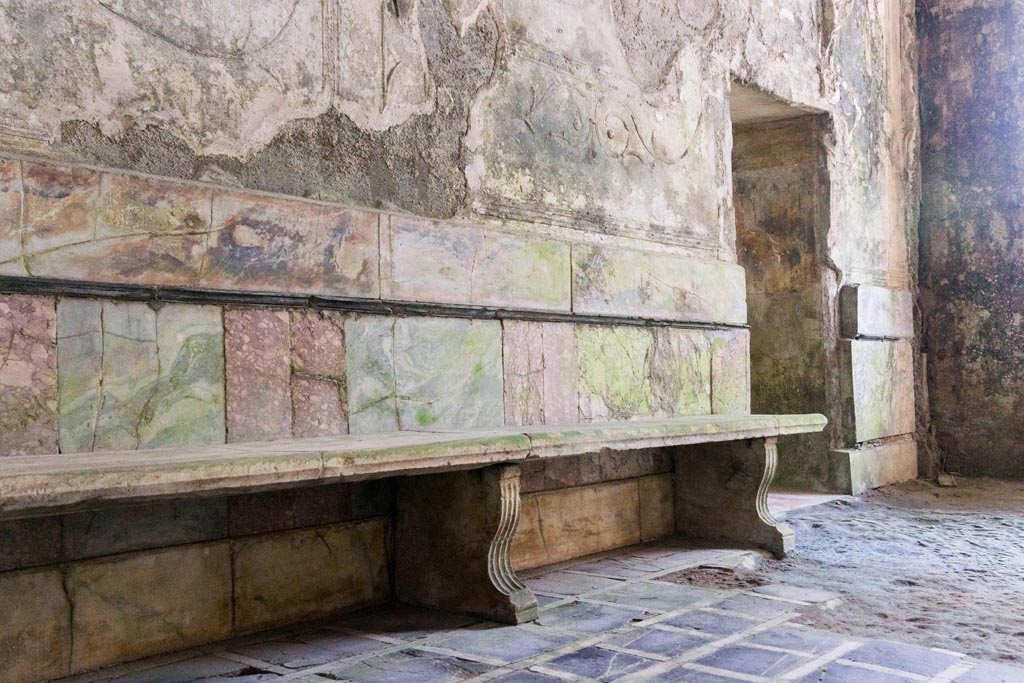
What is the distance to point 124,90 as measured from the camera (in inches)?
121

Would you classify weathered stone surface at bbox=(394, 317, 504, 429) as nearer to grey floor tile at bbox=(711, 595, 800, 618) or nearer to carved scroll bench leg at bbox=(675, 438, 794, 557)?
grey floor tile at bbox=(711, 595, 800, 618)

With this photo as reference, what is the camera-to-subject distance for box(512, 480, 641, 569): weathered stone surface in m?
4.46

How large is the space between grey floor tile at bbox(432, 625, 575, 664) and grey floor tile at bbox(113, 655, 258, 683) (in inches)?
27.0

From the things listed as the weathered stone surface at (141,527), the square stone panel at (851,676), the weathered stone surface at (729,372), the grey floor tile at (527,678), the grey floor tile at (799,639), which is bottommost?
the grey floor tile at (799,639)

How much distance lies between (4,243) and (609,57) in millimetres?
3386

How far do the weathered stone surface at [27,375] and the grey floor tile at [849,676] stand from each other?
2425mm

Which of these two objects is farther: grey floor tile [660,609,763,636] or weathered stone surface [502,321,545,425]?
weathered stone surface [502,321,545,425]

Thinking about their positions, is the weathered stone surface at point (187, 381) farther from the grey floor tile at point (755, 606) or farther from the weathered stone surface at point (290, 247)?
the grey floor tile at point (755, 606)

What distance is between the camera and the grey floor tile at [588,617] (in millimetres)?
3430

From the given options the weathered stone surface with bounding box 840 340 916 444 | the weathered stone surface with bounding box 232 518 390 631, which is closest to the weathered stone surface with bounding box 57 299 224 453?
the weathered stone surface with bounding box 232 518 390 631

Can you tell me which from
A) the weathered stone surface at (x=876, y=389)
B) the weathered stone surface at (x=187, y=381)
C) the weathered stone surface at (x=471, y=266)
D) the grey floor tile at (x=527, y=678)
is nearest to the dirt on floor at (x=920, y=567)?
the weathered stone surface at (x=876, y=389)

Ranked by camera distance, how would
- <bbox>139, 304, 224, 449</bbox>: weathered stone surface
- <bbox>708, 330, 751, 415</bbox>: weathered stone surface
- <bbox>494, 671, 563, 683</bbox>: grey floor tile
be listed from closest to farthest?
<bbox>494, 671, 563, 683</bbox>: grey floor tile → <bbox>139, 304, 224, 449</bbox>: weathered stone surface → <bbox>708, 330, 751, 415</bbox>: weathered stone surface

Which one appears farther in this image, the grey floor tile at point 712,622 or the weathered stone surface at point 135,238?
the grey floor tile at point 712,622

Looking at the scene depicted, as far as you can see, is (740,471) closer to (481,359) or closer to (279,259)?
(481,359)
